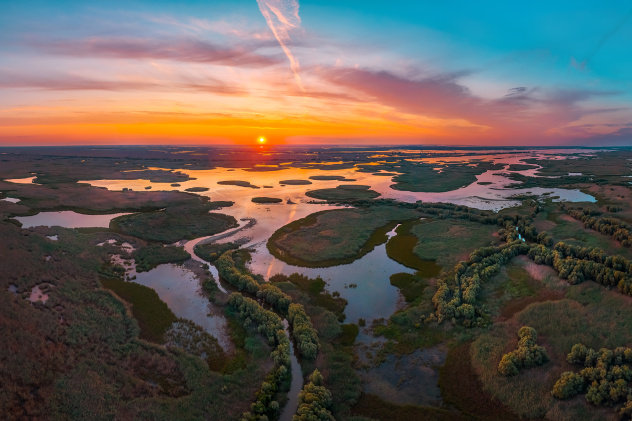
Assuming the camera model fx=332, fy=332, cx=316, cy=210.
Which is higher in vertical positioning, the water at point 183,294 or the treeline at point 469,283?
the treeline at point 469,283

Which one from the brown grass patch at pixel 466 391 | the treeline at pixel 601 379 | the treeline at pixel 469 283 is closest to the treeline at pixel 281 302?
the brown grass patch at pixel 466 391

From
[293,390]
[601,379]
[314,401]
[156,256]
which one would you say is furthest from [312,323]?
[156,256]

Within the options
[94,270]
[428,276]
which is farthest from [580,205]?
[94,270]

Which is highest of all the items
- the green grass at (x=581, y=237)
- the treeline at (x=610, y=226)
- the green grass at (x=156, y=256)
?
the treeline at (x=610, y=226)

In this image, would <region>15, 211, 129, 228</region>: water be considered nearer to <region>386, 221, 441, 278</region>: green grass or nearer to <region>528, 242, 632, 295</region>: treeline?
<region>386, 221, 441, 278</region>: green grass

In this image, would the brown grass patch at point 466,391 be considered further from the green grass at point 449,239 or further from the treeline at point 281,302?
the green grass at point 449,239

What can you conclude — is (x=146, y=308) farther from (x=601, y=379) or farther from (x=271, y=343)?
(x=601, y=379)

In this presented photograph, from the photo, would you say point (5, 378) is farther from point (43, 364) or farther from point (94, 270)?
point (94, 270)
